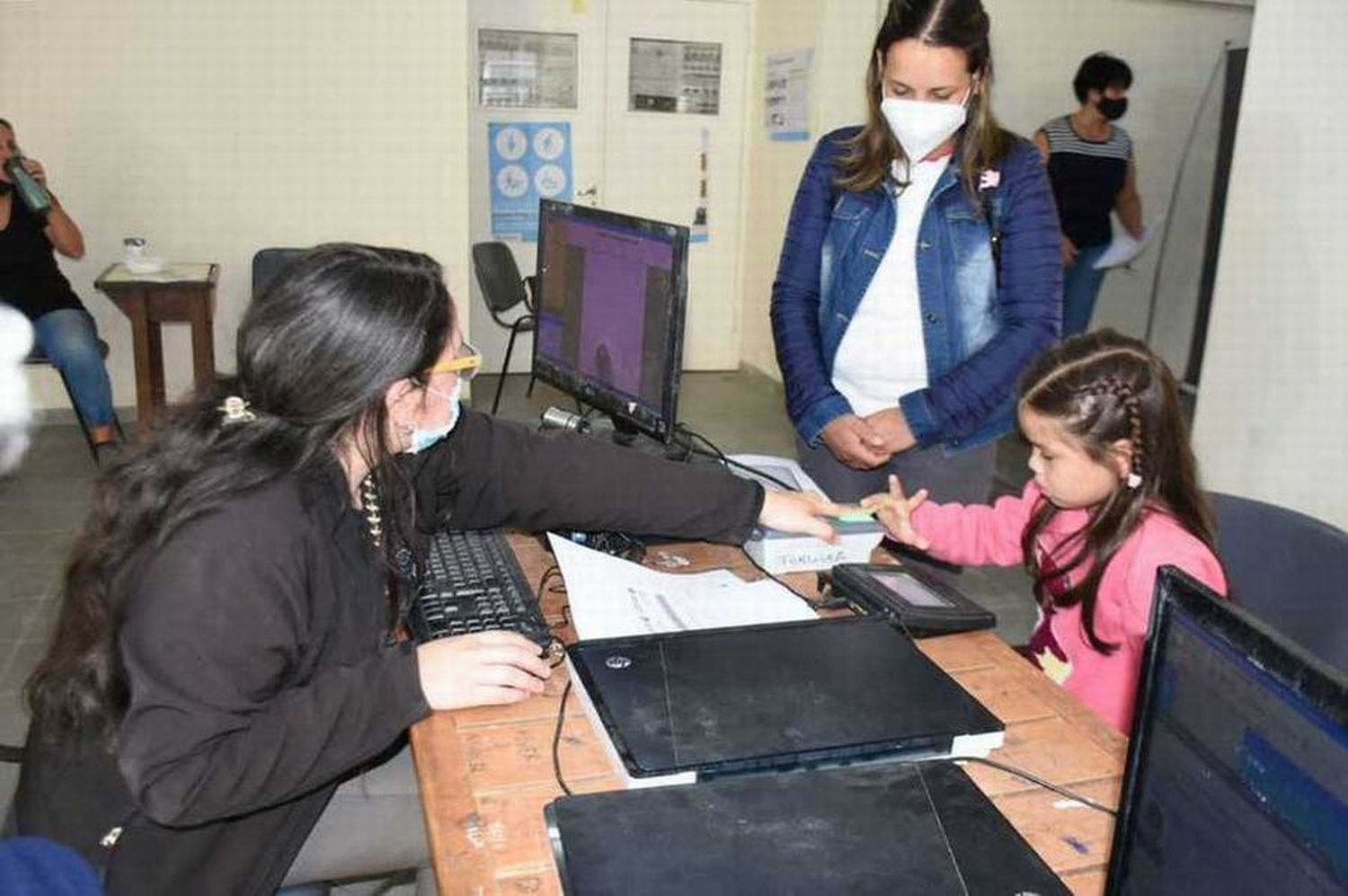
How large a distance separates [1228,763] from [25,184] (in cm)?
436

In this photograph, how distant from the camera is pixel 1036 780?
3.39ft

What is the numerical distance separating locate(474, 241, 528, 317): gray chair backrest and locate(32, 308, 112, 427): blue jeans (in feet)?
5.02

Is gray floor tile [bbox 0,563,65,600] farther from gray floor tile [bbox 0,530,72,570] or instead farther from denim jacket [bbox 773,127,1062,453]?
denim jacket [bbox 773,127,1062,453]

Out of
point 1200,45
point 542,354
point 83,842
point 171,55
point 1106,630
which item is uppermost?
point 1200,45

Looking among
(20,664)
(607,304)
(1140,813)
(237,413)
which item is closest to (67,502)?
(20,664)

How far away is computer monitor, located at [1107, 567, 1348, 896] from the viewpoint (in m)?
0.49

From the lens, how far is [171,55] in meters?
4.66

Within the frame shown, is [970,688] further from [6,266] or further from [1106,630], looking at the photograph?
[6,266]

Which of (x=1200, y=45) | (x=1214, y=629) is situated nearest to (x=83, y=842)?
(x=1214, y=629)

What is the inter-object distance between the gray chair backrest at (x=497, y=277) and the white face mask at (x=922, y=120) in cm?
323

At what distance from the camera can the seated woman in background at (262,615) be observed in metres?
1.00

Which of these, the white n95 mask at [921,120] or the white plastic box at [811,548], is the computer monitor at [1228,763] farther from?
the white n95 mask at [921,120]

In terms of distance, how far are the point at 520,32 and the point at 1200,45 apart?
3.40 metres

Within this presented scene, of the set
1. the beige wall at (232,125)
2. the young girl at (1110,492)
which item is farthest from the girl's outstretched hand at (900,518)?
the beige wall at (232,125)
